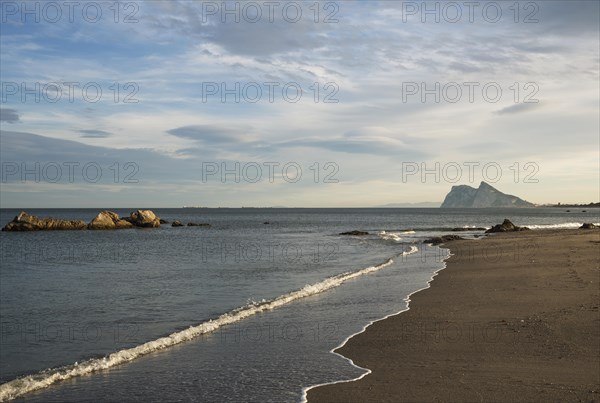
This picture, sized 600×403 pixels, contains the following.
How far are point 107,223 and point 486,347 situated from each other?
3205 inches

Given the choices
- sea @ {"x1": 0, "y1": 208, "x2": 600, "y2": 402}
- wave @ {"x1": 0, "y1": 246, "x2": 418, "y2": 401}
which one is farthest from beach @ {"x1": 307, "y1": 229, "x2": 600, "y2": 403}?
wave @ {"x1": 0, "y1": 246, "x2": 418, "y2": 401}

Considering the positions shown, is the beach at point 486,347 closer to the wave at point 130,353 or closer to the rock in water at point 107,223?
the wave at point 130,353

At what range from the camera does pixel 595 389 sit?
7996mm

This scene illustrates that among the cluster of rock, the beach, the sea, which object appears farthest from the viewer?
the cluster of rock

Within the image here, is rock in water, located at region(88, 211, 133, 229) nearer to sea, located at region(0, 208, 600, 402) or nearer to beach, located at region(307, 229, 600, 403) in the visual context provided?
sea, located at region(0, 208, 600, 402)

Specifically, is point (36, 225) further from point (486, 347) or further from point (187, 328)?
point (486, 347)

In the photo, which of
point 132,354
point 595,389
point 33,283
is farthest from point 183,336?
point 33,283

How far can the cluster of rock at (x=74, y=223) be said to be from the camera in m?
79.3

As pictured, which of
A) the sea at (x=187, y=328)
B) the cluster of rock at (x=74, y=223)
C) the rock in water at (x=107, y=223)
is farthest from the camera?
the rock in water at (x=107, y=223)

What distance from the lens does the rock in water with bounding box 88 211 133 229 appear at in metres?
82.7

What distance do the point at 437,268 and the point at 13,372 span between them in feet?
68.2

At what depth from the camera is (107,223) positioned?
277ft

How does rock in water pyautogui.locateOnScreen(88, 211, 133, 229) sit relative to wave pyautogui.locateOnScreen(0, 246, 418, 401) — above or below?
above

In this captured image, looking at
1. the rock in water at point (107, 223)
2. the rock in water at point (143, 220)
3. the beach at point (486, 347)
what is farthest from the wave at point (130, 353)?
the rock in water at point (143, 220)
